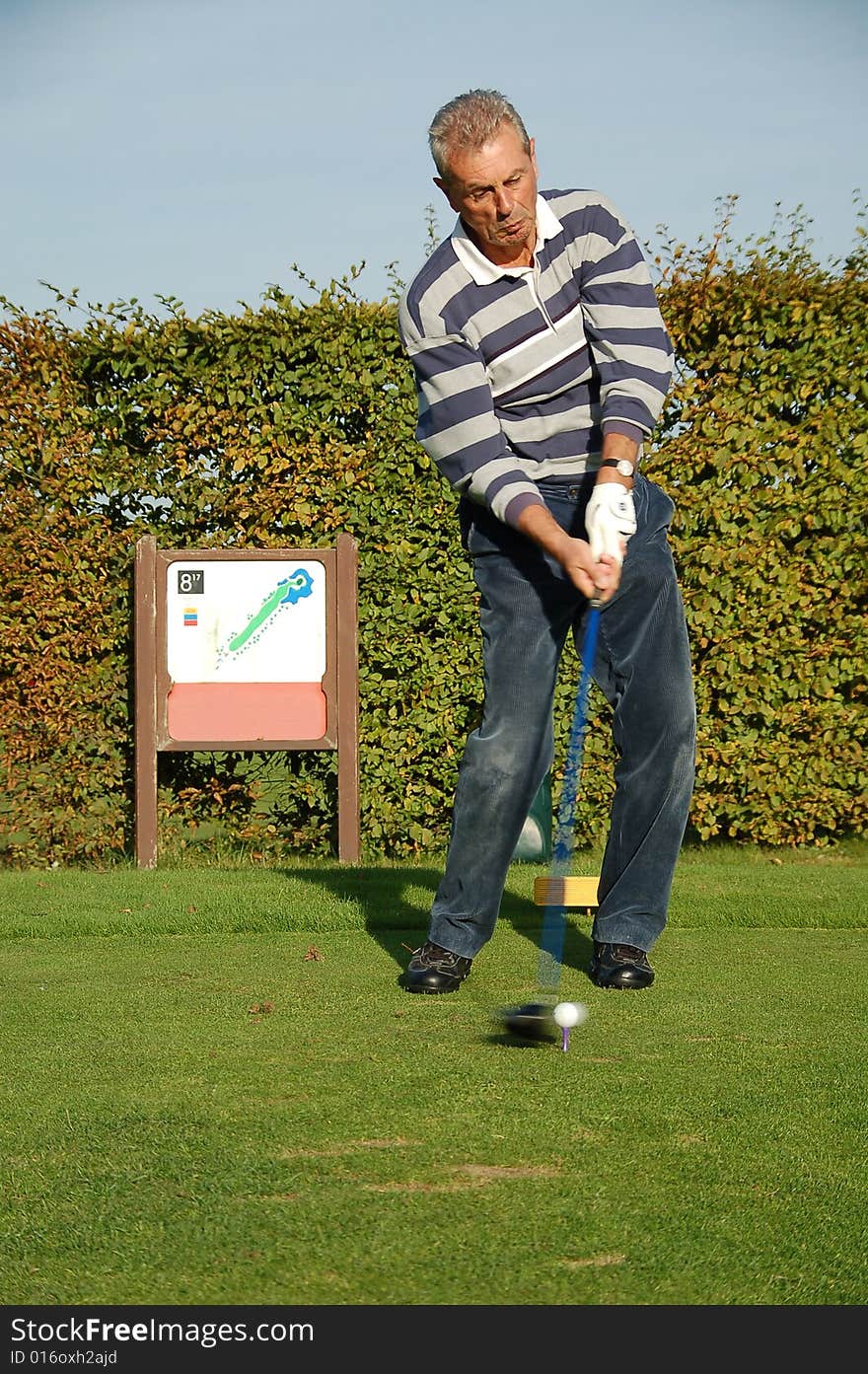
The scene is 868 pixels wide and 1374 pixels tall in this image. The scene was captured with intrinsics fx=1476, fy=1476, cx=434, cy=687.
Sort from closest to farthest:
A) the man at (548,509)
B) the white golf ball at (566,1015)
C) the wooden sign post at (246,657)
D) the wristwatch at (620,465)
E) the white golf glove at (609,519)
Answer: the white golf ball at (566,1015), the white golf glove at (609,519), the wristwatch at (620,465), the man at (548,509), the wooden sign post at (246,657)

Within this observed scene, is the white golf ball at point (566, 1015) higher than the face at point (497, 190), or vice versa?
the face at point (497, 190)

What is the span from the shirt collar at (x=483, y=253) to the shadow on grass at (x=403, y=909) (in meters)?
1.80

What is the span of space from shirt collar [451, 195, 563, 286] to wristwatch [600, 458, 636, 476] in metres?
0.57

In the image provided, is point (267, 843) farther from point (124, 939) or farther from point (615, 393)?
point (615, 393)

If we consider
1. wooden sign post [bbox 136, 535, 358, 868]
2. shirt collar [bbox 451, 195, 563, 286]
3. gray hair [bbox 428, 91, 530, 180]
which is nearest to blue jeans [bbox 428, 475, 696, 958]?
shirt collar [bbox 451, 195, 563, 286]

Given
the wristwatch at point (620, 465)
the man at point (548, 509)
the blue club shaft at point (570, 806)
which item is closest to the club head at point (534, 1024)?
the blue club shaft at point (570, 806)

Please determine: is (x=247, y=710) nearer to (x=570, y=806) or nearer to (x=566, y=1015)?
(x=570, y=806)

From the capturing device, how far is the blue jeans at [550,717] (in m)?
3.76

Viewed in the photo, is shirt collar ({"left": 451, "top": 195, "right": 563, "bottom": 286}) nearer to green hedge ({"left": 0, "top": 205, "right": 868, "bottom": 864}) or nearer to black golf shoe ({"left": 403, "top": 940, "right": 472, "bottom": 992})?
black golf shoe ({"left": 403, "top": 940, "right": 472, "bottom": 992})

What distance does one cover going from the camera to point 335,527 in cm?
695

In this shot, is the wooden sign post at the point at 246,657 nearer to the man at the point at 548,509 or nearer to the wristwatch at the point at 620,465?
the man at the point at 548,509

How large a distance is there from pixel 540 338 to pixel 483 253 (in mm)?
261

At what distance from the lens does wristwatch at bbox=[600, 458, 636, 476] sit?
3609 mm

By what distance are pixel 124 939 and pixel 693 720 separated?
1.98m
